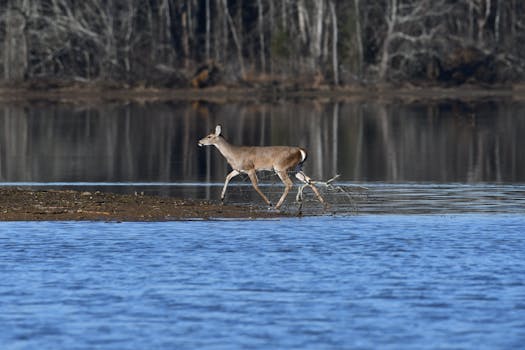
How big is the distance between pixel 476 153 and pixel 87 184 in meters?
12.0

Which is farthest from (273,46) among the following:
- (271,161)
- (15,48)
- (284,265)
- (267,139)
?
(284,265)

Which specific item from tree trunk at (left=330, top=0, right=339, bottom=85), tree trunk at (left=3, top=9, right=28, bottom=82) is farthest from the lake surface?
Result: tree trunk at (left=330, top=0, right=339, bottom=85)

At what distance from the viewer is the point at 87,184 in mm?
24188

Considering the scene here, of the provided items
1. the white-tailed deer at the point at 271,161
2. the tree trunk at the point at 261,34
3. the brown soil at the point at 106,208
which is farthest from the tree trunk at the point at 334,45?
the brown soil at the point at 106,208

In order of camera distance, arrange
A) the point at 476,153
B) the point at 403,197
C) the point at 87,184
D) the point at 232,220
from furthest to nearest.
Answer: the point at 476,153 → the point at 87,184 → the point at 403,197 → the point at 232,220

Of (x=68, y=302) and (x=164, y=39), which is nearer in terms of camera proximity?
(x=68, y=302)

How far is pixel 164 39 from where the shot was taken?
75500 millimetres

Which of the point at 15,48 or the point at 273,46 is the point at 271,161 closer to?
the point at 15,48

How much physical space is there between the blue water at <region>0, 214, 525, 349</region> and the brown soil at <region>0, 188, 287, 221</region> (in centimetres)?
52

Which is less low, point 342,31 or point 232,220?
point 342,31

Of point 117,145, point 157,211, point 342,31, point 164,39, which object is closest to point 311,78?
point 342,31

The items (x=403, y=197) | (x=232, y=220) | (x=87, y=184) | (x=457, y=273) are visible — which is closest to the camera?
(x=457, y=273)

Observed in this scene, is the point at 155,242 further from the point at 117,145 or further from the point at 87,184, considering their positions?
the point at 117,145

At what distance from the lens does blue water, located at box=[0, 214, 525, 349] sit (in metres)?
11.4
